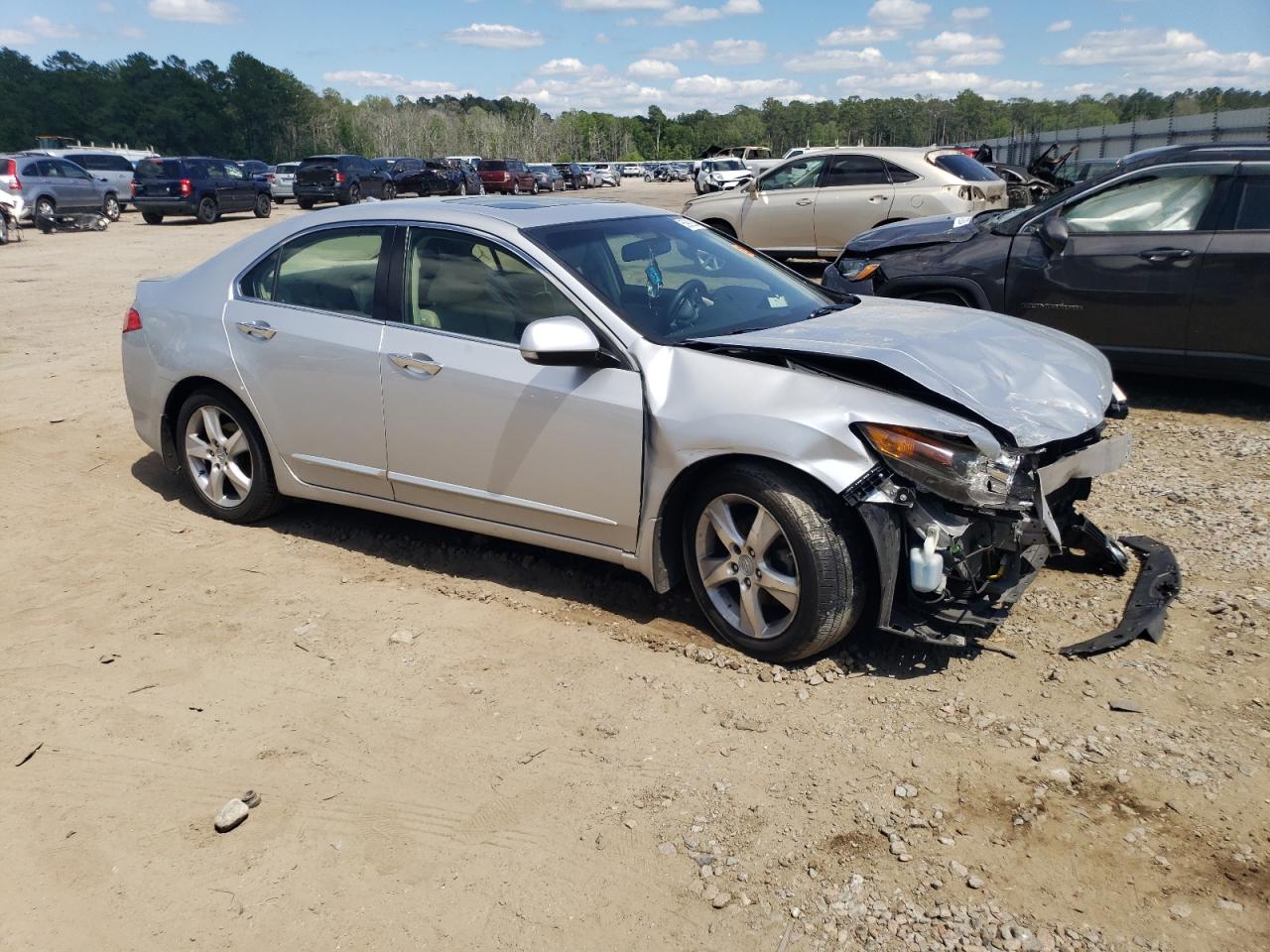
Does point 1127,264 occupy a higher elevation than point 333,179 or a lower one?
higher

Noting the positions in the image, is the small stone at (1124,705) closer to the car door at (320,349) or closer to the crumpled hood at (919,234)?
the car door at (320,349)

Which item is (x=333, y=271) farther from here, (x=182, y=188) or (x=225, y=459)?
(x=182, y=188)

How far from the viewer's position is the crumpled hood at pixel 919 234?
8289mm

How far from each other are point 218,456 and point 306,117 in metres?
91.7

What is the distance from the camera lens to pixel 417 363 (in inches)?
186

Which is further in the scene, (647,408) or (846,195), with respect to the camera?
(846,195)

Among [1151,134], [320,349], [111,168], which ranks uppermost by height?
[1151,134]

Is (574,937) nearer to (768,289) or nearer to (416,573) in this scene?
(416,573)

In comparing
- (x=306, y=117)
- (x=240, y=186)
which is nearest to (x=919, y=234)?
(x=240, y=186)

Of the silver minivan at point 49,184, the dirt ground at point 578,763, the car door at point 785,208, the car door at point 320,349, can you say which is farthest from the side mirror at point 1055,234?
the silver minivan at point 49,184

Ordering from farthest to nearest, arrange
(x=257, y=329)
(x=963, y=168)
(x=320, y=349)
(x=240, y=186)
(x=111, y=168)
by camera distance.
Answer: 1. (x=111, y=168)
2. (x=240, y=186)
3. (x=963, y=168)
4. (x=257, y=329)
5. (x=320, y=349)

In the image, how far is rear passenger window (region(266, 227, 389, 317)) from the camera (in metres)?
5.04

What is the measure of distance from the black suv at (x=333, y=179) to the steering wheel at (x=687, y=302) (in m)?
32.8

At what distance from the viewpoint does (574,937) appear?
108 inches
